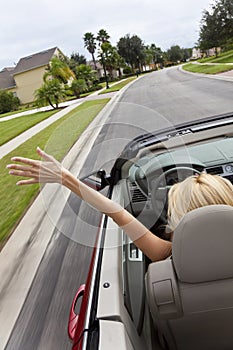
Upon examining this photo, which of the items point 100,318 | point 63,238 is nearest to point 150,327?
point 100,318

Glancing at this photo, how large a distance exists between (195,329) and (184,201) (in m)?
0.56

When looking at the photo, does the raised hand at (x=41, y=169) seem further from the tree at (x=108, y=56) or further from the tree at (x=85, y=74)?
the tree at (x=108, y=56)

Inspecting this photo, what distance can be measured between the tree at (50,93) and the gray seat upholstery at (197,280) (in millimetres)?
22407

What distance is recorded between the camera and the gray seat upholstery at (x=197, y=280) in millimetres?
1164

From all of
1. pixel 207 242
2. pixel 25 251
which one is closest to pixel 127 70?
pixel 25 251

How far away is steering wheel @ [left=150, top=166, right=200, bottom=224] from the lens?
2.31 metres

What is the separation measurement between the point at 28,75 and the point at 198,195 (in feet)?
78.1

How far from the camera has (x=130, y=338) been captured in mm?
1226

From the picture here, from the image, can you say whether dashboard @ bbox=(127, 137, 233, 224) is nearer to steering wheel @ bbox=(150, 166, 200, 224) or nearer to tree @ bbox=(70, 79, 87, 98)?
steering wheel @ bbox=(150, 166, 200, 224)

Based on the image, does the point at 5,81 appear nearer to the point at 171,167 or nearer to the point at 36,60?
the point at 36,60

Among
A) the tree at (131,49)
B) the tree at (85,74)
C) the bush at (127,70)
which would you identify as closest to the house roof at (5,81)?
the tree at (85,74)

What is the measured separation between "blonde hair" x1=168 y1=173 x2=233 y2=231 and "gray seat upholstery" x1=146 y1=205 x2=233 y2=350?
0.16 m

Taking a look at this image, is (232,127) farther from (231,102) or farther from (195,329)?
(231,102)

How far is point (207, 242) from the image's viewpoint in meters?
1.16
